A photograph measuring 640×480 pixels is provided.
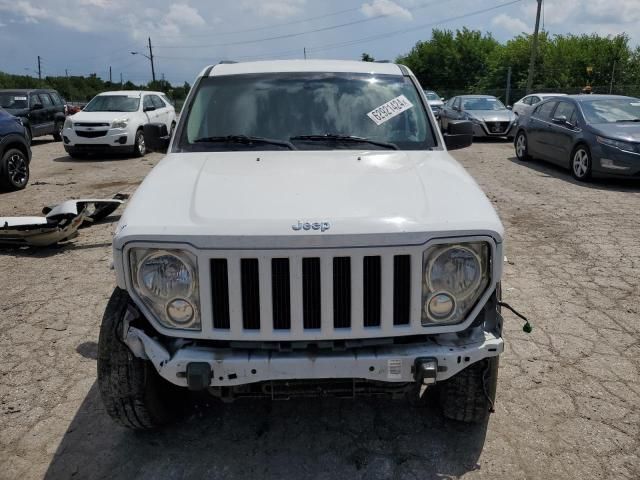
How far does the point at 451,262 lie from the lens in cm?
262

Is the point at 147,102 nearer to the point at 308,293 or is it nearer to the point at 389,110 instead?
the point at 389,110

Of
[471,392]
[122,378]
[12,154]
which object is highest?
[12,154]

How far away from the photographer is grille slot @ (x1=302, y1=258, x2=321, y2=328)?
2549 mm

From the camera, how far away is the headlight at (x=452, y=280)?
260 centimetres

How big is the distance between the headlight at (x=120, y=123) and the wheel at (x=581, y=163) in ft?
34.5

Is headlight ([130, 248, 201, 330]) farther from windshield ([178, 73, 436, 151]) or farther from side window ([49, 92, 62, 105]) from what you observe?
side window ([49, 92, 62, 105])

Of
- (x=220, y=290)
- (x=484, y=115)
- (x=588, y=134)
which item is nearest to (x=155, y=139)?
(x=220, y=290)

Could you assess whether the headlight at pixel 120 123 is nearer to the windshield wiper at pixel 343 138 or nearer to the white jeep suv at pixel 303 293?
the windshield wiper at pixel 343 138

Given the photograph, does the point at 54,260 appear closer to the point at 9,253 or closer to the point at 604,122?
the point at 9,253

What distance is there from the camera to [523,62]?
151 feet

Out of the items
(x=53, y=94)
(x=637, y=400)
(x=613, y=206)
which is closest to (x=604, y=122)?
(x=613, y=206)

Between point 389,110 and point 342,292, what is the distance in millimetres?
1856

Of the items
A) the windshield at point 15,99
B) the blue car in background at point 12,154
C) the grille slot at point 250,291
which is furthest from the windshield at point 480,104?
the grille slot at point 250,291

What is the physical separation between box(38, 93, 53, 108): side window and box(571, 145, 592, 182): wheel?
1564 centimetres
